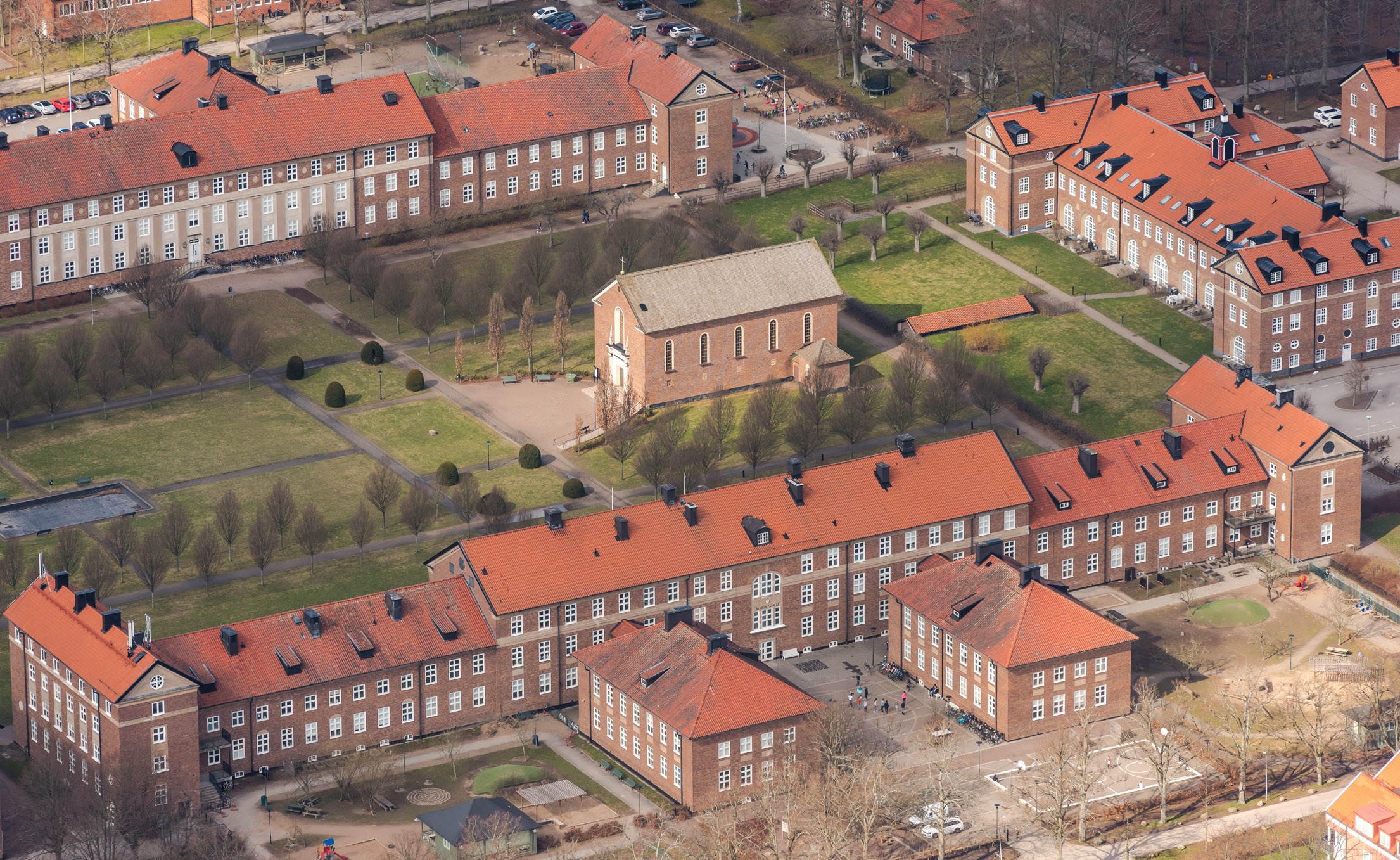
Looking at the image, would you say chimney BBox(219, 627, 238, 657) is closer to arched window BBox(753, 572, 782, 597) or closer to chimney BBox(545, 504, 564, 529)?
chimney BBox(545, 504, 564, 529)

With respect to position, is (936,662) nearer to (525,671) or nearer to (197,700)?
(525,671)

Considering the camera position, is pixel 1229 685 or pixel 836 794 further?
pixel 1229 685

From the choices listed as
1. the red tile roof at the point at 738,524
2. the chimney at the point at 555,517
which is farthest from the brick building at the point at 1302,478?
the chimney at the point at 555,517

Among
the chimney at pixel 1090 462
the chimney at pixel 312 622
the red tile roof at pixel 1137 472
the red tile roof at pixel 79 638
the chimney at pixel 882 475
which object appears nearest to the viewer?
the red tile roof at pixel 79 638

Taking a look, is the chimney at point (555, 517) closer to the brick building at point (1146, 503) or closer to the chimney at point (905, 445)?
the chimney at point (905, 445)

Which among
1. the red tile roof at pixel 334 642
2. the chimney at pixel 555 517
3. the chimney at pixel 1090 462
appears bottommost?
the red tile roof at pixel 334 642

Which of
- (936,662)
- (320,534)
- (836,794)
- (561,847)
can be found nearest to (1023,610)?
(936,662)

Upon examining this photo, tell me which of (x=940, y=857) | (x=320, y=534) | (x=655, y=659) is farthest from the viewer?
Answer: (x=320, y=534)
